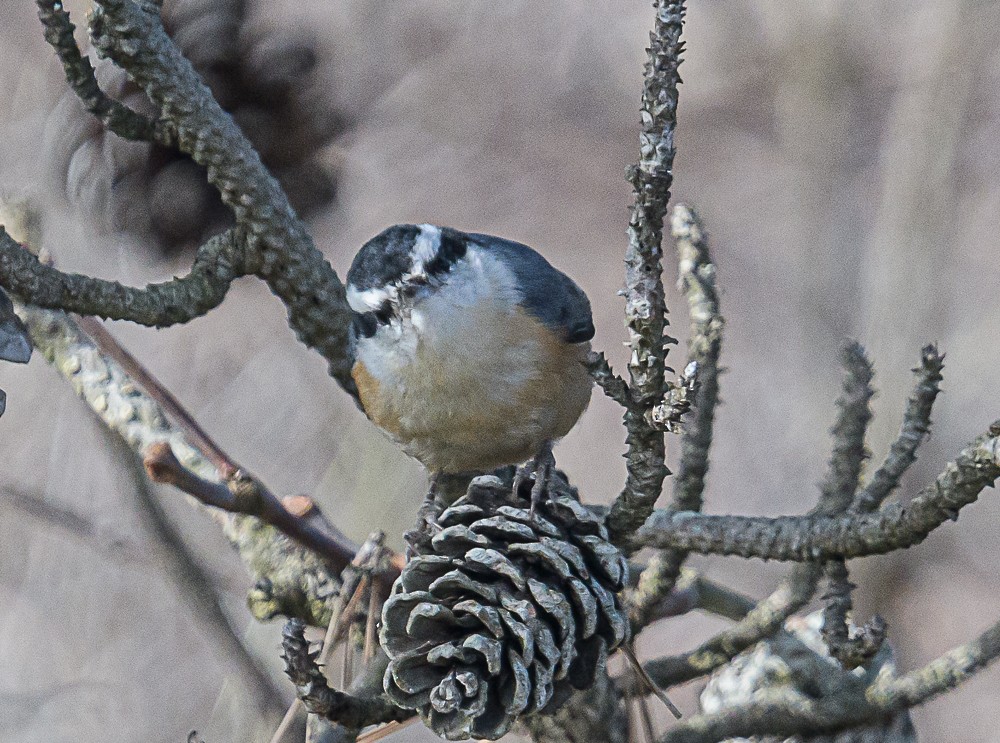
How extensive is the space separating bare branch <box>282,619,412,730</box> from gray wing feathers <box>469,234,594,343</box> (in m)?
0.66

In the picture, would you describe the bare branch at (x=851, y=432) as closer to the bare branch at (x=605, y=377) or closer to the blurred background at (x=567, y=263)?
the bare branch at (x=605, y=377)

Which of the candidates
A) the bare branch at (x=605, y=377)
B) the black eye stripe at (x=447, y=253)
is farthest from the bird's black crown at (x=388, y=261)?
the bare branch at (x=605, y=377)

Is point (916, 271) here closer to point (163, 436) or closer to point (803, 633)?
point (803, 633)

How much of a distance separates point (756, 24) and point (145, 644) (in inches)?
81.8

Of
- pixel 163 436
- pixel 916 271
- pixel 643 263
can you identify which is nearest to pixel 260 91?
pixel 163 436

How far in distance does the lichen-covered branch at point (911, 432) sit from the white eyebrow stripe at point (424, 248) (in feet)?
2.19

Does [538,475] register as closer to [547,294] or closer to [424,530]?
[424,530]

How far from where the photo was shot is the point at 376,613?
4.53ft

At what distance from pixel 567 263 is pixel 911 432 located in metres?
1.74

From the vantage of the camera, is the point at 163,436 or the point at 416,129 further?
the point at 416,129

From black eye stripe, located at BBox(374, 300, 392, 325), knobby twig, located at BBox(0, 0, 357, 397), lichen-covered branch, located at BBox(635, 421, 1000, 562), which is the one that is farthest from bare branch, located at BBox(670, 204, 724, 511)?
knobby twig, located at BBox(0, 0, 357, 397)

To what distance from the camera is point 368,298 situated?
61.9 inches

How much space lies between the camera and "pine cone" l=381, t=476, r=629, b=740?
107cm

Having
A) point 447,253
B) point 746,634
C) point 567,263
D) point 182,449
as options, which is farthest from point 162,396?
point 567,263
